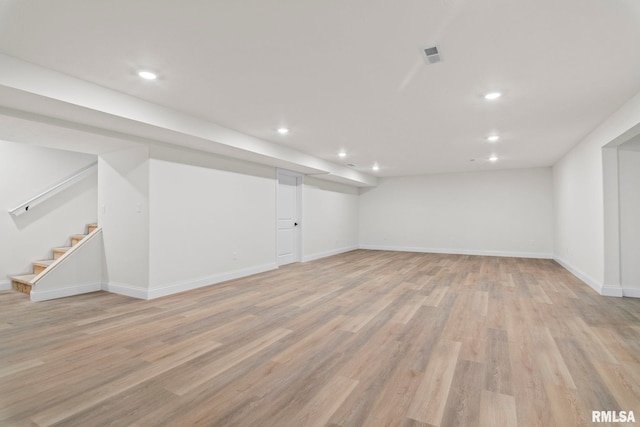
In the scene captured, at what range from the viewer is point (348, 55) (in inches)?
96.9

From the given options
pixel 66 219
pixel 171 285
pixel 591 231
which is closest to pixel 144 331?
pixel 171 285

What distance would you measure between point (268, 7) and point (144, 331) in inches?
116

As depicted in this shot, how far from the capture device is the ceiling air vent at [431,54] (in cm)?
235

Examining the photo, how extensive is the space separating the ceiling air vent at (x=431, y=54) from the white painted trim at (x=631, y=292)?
14.0 feet

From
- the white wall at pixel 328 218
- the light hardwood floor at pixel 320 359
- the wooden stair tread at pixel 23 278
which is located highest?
the white wall at pixel 328 218

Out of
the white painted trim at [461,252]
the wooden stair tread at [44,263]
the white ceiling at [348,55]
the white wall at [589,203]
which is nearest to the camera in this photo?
the white ceiling at [348,55]

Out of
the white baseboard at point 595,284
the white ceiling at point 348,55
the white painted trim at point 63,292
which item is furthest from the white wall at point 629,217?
the white painted trim at point 63,292

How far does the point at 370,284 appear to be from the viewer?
16.4 ft

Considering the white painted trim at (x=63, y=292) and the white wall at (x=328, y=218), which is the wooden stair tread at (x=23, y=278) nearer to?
the white painted trim at (x=63, y=292)

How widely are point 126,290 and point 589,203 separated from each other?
7.04m

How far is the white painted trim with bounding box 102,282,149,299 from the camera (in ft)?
13.6

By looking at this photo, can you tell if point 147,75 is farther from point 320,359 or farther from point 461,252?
point 461,252

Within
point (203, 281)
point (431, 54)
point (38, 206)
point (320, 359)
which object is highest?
point (431, 54)

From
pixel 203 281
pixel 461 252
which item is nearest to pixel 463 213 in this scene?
pixel 461 252
